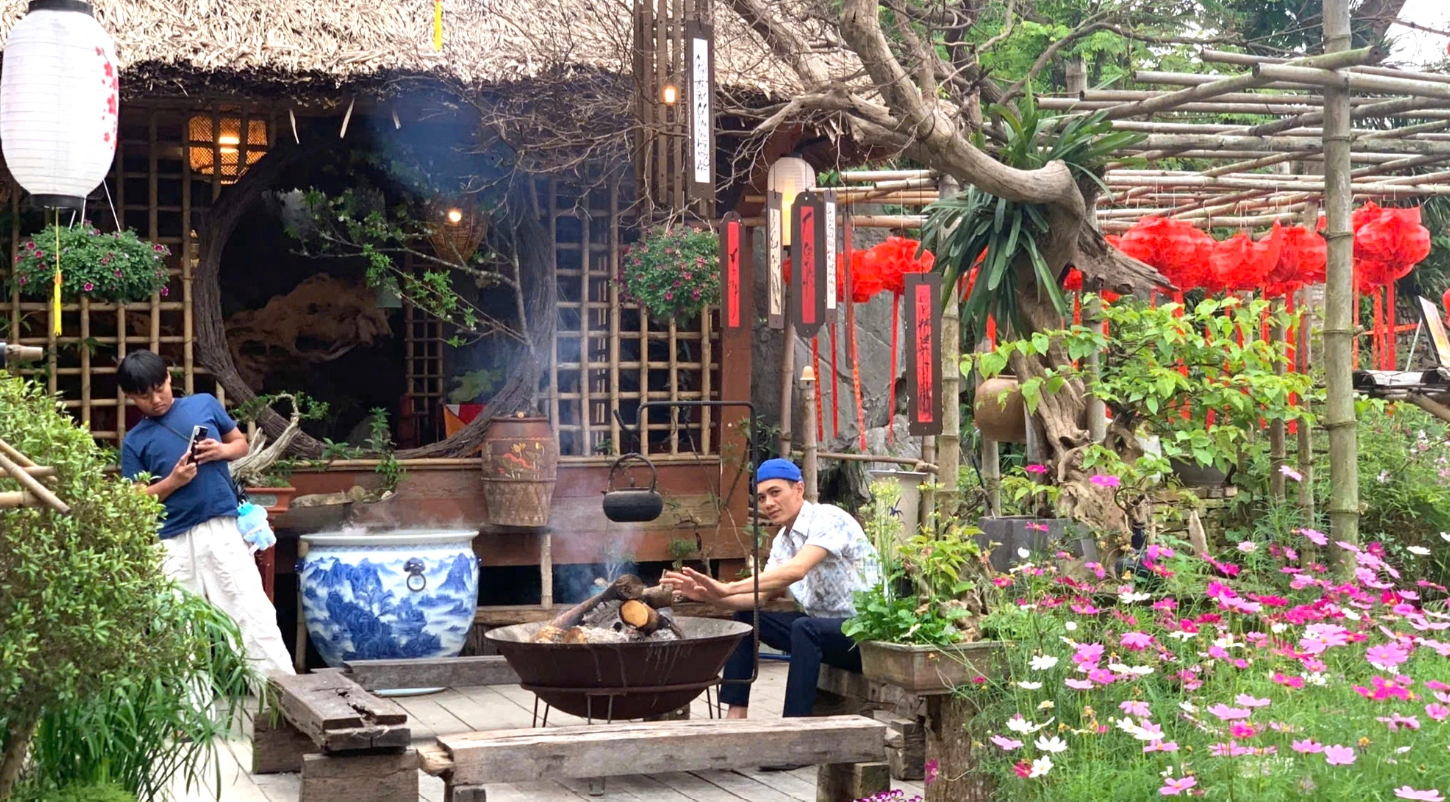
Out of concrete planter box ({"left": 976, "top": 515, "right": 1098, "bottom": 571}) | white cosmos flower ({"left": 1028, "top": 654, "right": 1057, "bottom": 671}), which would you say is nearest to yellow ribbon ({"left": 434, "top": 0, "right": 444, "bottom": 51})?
concrete planter box ({"left": 976, "top": 515, "right": 1098, "bottom": 571})

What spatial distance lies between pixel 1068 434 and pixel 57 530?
3.65 metres

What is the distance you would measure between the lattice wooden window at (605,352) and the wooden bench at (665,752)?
395 cm

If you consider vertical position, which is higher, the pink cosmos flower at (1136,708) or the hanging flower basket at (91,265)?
the hanging flower basket at (91,265)

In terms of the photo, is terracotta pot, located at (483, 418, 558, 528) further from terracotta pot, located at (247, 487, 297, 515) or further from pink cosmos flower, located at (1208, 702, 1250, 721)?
pink cosmos flower, located at (1208, 702, 1250, 721)

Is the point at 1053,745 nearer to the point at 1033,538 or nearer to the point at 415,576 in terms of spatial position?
the point at 1033,538

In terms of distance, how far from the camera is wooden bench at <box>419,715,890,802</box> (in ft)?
13.1

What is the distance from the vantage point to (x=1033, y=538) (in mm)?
5070

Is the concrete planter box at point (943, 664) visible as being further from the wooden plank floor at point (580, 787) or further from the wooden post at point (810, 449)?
the wooden post at point (810, 449)

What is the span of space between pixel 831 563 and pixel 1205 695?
1.82 m

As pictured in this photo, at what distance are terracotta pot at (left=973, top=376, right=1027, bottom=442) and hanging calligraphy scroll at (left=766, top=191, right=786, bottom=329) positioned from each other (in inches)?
34.8

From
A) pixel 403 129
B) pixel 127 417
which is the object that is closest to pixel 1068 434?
pixel 403 129

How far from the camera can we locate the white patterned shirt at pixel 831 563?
539cm

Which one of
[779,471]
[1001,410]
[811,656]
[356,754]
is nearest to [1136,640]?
[811,656]

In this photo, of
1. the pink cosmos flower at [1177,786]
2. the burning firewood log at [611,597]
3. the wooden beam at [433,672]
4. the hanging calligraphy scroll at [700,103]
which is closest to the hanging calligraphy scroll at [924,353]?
the hanging calligraphy scroll at [700,103]
